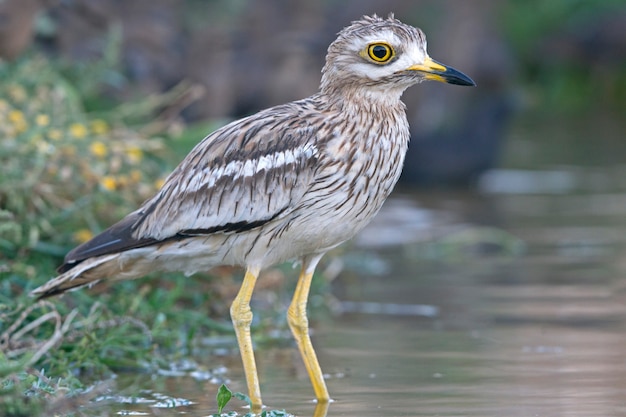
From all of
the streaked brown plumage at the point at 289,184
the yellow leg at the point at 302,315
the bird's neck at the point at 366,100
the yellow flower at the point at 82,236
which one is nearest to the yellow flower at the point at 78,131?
the yellow flower at the point at 82,236

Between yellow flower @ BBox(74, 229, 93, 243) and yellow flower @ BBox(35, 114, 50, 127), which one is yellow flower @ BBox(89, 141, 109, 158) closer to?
yellow flower @ BBox(35, 114, 50, 127)

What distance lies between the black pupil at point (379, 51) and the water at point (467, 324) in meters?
1.69

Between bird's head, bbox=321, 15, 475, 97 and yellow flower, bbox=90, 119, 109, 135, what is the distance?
2.74 meters

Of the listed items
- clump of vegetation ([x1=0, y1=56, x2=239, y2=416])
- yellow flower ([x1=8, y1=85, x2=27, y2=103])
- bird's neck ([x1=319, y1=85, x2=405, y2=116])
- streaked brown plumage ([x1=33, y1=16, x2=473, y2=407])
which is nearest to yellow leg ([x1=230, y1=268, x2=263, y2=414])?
streaked brown plumage ([x1=33, y1=16, x2=473, y2=407])

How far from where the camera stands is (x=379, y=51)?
6.72 meters

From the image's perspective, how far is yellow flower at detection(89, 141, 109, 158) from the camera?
8.51 m

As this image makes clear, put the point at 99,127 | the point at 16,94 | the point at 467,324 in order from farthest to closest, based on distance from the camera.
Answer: the point at 16,94 → the point at 99,127 → the point at 467,324

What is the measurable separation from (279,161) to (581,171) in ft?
34.5

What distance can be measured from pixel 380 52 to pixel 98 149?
2.52 meters

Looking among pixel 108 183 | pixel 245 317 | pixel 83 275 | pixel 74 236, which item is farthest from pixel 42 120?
pixel 245 317

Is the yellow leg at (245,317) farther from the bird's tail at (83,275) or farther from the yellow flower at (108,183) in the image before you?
the yellow flower at (108,183)

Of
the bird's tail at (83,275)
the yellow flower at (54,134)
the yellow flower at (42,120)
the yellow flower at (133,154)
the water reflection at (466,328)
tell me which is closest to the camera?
the water reflection at (466,328)

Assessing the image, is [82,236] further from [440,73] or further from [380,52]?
[440,73]

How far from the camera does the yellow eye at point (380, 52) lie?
6707mm
